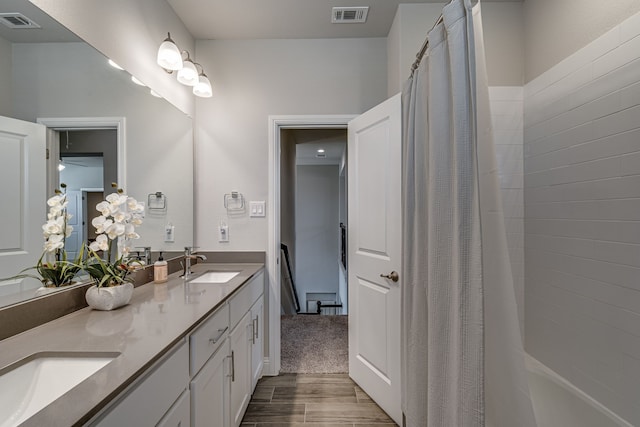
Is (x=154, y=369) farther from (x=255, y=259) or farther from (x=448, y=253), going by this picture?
(x=255, y=259)

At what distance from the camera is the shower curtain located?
0.94 m

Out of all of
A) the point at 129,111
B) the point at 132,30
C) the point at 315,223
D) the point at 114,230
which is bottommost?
the point at 315,223

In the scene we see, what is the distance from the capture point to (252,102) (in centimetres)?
236

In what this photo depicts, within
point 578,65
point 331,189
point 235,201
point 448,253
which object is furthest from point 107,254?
point 331,189

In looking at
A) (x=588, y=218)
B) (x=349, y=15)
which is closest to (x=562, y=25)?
(x=588, y=218)

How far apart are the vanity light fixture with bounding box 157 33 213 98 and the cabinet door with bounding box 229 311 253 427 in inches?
62.2

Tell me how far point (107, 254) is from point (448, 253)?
148cm

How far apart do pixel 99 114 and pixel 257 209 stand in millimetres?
1172

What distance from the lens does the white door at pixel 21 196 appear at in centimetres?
97

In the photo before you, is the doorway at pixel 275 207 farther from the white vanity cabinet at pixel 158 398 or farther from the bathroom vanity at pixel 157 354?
the white vanity cabinet at pixel 158 398

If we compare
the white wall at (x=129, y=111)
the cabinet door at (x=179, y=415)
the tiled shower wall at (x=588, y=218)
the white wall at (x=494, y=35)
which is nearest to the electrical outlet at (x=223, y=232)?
Result: the white wall at (x=129, y=111)

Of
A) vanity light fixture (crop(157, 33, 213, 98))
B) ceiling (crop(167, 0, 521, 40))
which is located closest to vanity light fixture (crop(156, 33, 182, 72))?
vanity light fixture (crop(157, 33, 213, 98))

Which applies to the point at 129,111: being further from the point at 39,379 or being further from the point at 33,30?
the point at 39,379

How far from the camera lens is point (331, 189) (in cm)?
680
